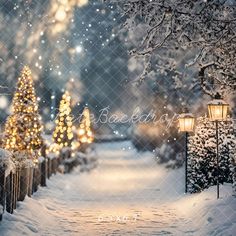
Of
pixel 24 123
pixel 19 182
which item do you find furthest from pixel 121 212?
pixel 24 123

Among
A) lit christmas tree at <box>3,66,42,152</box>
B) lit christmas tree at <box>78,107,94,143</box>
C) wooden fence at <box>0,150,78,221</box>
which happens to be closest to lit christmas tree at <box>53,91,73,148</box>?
lit christmas tree at <box>78,107,94,143</box>

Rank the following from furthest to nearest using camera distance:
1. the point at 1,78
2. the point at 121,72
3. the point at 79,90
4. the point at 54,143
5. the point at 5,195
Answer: the point at 79,90 < the point at 121,72 < the point at 1,78 < the point at 54,143 < the point at 5,195

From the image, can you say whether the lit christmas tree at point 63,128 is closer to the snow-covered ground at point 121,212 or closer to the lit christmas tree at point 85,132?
the lit christmas tree at point 85,132

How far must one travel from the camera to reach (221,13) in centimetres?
1144

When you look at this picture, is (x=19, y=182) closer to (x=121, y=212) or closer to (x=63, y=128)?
(x=121, y=212)

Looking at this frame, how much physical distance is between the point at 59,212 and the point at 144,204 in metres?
3.25

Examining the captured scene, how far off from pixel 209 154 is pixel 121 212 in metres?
4.14

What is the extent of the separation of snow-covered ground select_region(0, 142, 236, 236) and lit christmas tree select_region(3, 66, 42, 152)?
1939 millimetres

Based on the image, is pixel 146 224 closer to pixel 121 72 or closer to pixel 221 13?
pixel 221 13

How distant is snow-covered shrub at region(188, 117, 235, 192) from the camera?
52.6 feet

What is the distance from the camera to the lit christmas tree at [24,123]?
18.7m

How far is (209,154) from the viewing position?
16297mm

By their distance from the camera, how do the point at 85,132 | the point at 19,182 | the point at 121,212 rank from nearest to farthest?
the point at 19,182
the point at 121,212
the point at 85,132

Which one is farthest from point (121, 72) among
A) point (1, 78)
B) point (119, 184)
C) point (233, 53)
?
point (233, 53)
